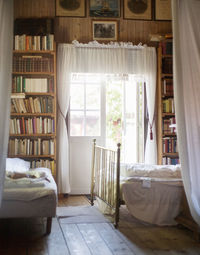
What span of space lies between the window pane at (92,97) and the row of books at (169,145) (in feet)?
4.12

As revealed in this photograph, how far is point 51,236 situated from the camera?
337cm

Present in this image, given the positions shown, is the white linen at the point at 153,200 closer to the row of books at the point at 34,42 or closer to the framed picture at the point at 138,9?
the row of books at the point at 34,42

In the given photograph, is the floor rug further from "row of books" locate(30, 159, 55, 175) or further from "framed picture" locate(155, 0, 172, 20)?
"framed picture" locate(155, 0, 172, 20)

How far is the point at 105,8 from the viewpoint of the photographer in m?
5.79

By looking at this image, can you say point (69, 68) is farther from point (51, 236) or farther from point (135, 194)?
point (51, 236)

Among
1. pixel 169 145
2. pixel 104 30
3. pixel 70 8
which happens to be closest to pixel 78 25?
pixel 70 8

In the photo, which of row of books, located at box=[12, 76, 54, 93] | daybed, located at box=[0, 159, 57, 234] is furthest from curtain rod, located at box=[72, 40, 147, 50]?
daybed, located at box=[0, 159, 57, 234]

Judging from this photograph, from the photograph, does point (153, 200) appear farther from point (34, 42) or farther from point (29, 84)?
point (34, 42)

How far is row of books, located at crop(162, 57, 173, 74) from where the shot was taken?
5.77m

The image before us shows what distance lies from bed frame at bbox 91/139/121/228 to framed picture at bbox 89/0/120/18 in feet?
7.51

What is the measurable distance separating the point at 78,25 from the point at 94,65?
0.72 meters

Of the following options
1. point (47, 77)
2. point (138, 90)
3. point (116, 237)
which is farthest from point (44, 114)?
point (116, 237)

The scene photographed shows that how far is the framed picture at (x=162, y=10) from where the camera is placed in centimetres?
595

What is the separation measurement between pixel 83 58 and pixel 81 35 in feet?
1.29
